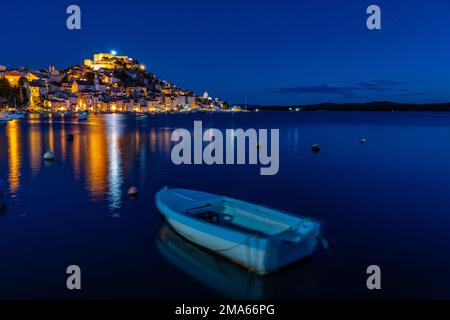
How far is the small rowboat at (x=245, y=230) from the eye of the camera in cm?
836

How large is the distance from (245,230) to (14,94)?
130310mm

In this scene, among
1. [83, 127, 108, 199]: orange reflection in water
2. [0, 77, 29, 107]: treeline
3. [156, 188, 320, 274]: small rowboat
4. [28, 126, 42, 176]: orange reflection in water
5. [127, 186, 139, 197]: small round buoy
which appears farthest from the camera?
[0, 77, 29, 107]: treeline

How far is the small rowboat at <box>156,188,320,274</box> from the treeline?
118527mm

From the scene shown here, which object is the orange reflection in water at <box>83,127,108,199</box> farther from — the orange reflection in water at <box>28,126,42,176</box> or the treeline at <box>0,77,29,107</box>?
the treeline at <box>0,77,29,107</box>

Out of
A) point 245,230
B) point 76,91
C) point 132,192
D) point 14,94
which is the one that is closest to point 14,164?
point 132,192

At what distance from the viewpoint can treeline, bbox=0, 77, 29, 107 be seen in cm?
11156

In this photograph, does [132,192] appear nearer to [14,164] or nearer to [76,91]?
[14,164]

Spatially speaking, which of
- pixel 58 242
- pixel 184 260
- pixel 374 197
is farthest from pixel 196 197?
pixel 374 197

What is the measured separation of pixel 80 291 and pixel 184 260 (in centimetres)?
264

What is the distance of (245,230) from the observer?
33.4 ft

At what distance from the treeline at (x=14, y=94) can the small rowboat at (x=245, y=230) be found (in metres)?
119

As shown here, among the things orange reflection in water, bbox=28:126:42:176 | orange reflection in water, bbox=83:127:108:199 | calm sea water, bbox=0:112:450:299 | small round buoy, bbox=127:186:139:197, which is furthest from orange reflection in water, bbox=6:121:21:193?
small round buoy, bbox=127:186:139:197

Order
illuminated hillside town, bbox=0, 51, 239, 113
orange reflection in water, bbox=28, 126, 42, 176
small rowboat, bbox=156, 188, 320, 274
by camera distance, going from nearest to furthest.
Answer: small rowboat, bbox=156, 188, 320, 274 < orange reflection in water, bbox=28, 126, 42, 176 < illuminated hillside town, bbox=0, 51, 239, 113

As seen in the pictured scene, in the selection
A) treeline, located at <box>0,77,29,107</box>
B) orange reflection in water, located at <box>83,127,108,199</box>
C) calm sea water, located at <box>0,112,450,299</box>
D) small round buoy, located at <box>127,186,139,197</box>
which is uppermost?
treeline, located at <box>0,77,29,107</box>
